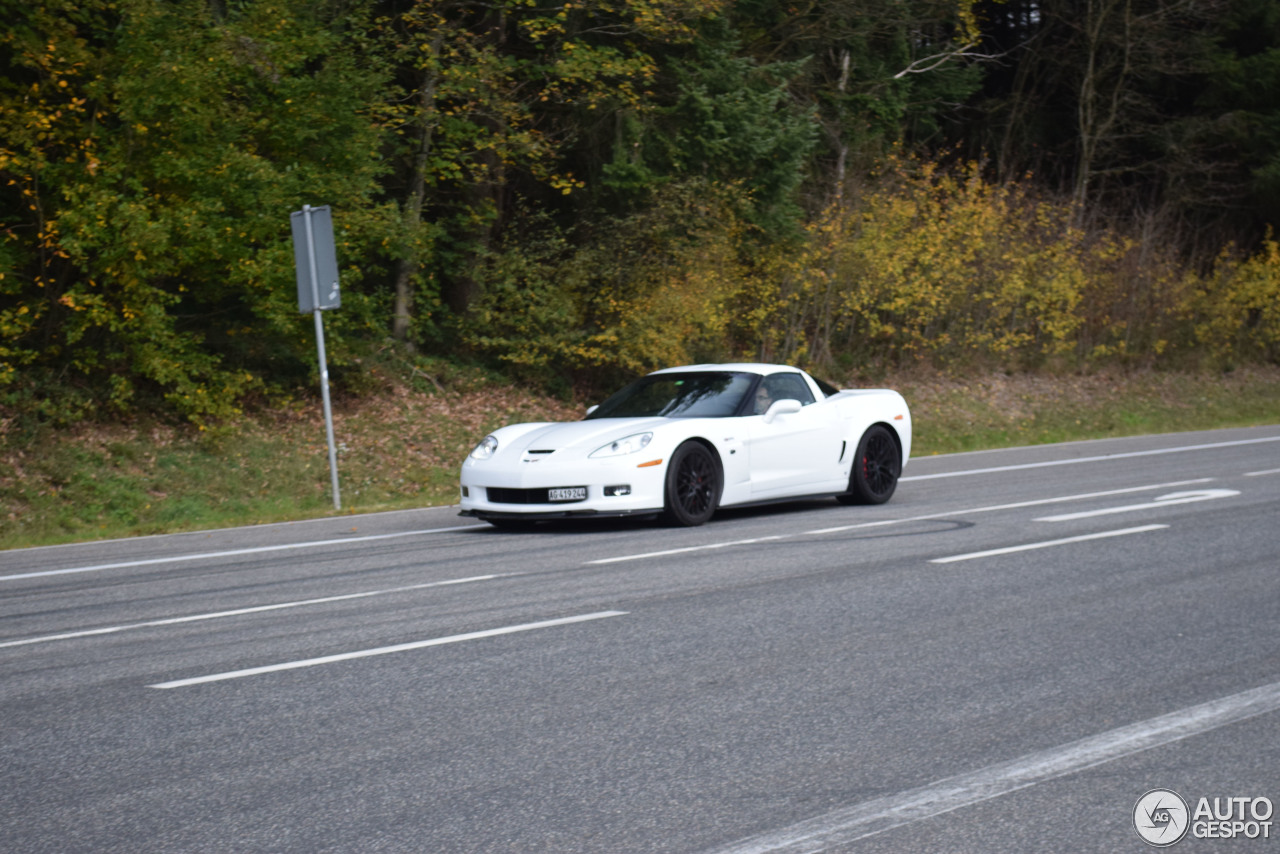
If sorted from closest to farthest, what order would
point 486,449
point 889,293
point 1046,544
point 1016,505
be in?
1. point 1046,544
2. point 486,449
3. point 1016,505
4. point 889,293

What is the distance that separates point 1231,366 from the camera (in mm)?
32250

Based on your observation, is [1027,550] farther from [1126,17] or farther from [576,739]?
[1126,17]

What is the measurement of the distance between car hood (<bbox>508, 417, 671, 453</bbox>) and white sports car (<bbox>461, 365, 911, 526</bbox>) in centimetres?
1

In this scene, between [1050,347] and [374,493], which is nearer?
[374,493]

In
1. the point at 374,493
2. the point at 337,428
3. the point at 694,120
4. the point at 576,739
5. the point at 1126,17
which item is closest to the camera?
the point at 576,739

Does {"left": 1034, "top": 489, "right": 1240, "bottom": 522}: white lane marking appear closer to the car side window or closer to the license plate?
the car side window

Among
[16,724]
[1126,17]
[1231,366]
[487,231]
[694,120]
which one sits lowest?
[1231,366]

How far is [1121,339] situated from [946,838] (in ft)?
96.7

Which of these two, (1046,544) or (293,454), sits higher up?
(1046,544)

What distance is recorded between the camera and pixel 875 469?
480 inches

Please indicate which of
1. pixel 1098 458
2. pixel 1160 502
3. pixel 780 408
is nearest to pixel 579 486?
pixel 780 408

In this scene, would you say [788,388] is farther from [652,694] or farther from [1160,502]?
[652,694]

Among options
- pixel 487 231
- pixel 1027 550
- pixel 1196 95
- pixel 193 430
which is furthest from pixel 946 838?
pixel 1196 95

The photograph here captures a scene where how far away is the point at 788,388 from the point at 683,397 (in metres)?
1.13
